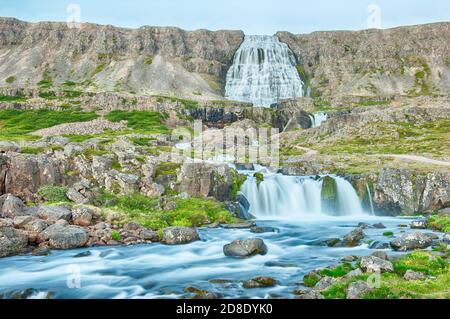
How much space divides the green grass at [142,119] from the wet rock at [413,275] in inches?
4355

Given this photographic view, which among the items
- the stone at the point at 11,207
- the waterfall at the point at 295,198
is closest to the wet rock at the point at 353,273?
the stone at the point at 11,207

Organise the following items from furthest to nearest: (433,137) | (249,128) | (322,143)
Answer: (249,128) → (322,143) → (433,137)

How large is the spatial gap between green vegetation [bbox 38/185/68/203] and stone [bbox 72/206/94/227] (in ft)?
21.8

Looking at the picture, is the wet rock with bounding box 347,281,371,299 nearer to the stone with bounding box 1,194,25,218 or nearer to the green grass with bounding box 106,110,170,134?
the stone with bounding box 1,194,25,218

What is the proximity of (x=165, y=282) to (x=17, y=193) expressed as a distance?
2656cm

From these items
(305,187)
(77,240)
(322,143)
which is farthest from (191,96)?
(77,240)

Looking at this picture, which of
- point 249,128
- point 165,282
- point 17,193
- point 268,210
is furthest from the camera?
point 249,128

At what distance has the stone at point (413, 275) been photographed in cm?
2295

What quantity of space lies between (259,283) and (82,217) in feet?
64.4

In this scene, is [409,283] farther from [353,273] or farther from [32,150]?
[32,150]

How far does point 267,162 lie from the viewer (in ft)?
261

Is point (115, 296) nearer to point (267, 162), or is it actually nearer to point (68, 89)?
point (267, 162)

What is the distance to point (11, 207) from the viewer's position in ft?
131

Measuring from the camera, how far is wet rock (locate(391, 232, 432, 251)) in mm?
32062
